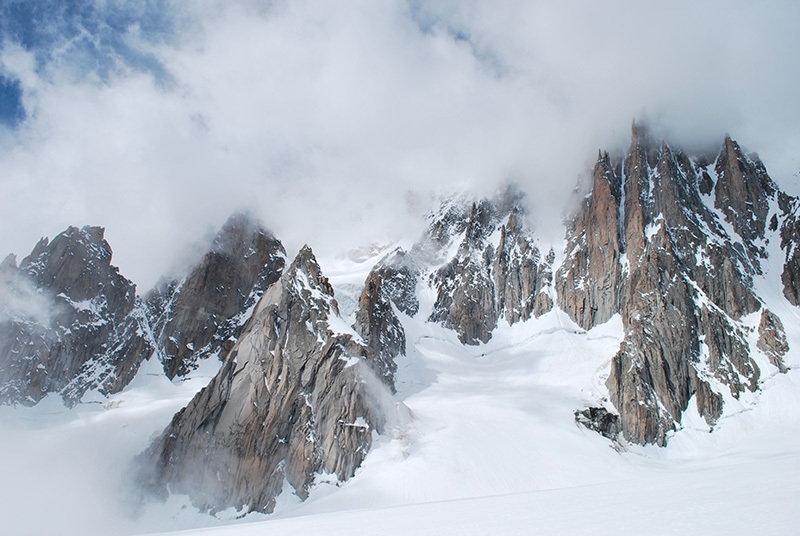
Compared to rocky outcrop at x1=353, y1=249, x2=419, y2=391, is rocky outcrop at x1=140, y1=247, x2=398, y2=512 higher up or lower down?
lower down

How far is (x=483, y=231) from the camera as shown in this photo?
160m

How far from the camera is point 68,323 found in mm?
114062

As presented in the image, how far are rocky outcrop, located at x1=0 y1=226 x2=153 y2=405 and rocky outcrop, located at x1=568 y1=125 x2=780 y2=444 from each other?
113564 mm

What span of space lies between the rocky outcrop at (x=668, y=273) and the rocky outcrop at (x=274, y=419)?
47107 mm

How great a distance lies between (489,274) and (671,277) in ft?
183

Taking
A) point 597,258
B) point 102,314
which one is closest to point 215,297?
point 102,314

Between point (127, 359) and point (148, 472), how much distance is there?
171ft

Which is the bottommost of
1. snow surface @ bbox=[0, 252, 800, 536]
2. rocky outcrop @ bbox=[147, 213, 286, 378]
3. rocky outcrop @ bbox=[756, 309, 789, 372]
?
snow surface @ bbox=[0, 252, 800, 536]

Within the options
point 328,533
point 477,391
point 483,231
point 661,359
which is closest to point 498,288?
point 483,231

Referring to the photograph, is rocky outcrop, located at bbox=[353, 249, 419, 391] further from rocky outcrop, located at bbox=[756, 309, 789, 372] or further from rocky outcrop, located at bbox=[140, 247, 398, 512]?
rocky outcrop, located at bbox=[756, 309, 789, 372]

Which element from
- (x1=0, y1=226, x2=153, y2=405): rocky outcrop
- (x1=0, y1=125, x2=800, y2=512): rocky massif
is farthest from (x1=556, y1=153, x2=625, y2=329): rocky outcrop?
(x1=0, y1=226, x2=153, y2=405): rocky outcrop

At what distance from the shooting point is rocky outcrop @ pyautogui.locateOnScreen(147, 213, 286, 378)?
408 ft

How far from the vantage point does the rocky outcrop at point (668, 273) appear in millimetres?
90125

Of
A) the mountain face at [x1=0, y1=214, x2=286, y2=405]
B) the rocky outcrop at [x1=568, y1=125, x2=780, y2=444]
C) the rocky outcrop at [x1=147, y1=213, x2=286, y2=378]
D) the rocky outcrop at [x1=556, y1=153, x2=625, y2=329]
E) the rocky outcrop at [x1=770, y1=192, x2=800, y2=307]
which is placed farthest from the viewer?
the rocky outcrop at [x1=147, y1=213, x2=286, y2=378]
